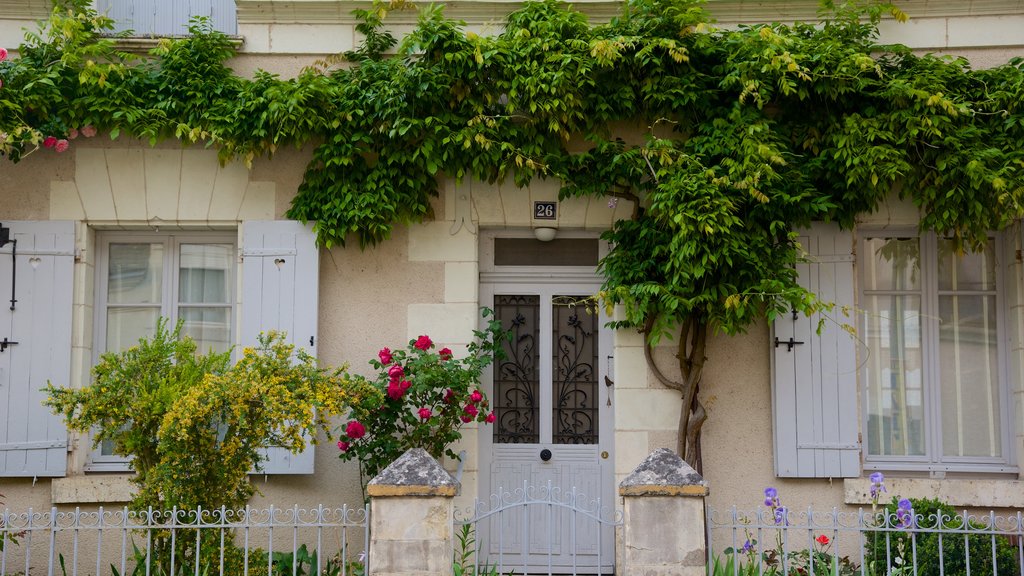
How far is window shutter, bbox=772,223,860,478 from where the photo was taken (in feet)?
21.7

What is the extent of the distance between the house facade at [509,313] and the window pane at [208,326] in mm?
13

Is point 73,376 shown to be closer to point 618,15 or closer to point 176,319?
point 176,319

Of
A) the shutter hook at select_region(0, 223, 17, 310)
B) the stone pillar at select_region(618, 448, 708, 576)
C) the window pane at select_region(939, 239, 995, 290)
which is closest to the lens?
the stone pillar at select_region(618, 448, 708, 576)

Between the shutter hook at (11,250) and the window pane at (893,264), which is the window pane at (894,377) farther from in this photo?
the shutter hook at (11,250)

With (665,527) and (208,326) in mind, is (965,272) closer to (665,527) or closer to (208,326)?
(665,527)

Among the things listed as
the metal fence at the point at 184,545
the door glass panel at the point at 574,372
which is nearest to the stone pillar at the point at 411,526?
the metal fence at the point at 184,545

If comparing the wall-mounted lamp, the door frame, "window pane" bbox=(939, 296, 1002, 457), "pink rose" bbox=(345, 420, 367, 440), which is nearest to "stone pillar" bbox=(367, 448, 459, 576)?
"pink rose" bbox=(345, 420, 367, 440)

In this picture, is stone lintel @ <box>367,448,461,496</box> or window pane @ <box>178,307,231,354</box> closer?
stone lintel @ <box>367,448,461,496</box>

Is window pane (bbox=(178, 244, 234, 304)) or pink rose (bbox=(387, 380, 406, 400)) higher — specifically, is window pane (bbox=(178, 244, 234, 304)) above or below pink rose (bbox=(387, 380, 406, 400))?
above

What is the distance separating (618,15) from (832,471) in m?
3.19

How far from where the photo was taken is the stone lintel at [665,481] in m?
4.92

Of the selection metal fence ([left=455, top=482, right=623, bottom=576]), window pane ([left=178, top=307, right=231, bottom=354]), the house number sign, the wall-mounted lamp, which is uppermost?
the house number sign

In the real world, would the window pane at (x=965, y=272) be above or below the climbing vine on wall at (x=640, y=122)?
below

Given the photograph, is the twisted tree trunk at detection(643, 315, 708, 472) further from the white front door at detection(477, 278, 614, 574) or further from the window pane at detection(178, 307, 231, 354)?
the window pane at detection(178, 307, 231, 354)
